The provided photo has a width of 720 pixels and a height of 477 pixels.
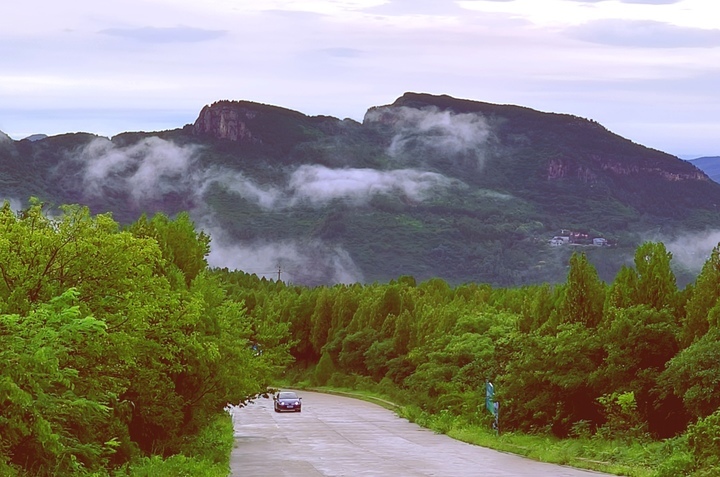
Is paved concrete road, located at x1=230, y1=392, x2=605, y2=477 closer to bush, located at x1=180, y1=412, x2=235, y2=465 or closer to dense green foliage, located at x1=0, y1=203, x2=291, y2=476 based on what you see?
bush, located at x1=180, y1=412, x2=235, y2=465

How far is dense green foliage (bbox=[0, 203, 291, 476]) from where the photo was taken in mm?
17469

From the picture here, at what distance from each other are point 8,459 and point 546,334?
29.2m

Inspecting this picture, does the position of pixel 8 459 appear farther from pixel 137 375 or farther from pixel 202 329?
pixel 202 329

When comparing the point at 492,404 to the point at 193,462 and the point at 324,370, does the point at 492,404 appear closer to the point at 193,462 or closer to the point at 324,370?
the point at 193,462

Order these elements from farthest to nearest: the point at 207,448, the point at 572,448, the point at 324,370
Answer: the point at 324,370 → the point at 572,448 → the point at 207,448

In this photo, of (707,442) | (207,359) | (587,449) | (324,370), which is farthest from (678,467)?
(324,370)

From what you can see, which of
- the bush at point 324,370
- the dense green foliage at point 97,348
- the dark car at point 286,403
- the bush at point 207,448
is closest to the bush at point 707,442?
the dense green foliage at point 97,348

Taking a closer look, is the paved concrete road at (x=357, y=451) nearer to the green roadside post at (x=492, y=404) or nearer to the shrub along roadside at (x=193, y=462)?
the shrub along roadside at (x=193, y=462)

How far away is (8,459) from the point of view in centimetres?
1909

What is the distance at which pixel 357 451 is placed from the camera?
133 feet

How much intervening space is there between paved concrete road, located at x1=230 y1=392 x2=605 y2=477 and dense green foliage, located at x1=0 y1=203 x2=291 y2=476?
3197mm

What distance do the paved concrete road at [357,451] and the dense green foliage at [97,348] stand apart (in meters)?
3.20

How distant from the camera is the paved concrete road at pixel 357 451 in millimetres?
32250

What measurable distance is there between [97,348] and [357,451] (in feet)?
70.5
